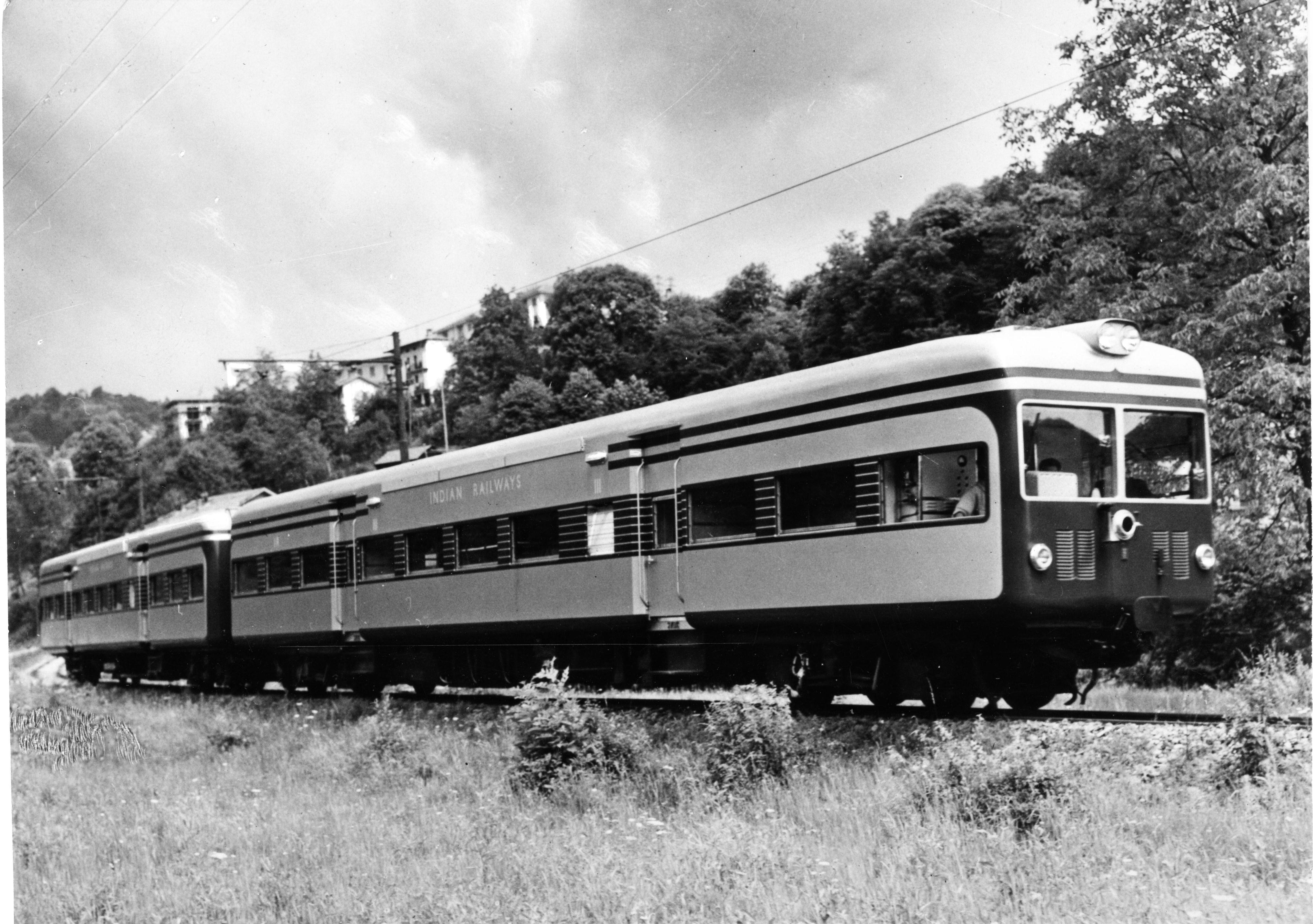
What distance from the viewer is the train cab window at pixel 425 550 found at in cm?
1955

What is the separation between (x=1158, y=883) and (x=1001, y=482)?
4610 millimetres

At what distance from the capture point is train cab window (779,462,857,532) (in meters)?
12.8

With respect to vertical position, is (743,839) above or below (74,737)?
above

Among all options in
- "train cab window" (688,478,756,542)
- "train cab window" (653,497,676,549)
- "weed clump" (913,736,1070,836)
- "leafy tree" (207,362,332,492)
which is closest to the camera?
"weed clump" (913,736,1070,836)

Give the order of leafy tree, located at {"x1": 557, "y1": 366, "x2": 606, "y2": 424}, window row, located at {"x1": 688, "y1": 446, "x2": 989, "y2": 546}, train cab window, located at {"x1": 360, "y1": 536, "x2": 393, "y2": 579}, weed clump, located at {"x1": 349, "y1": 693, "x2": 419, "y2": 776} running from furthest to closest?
leafy tree, located at {"x1": 557, "y1": 366, "x2": 606, "y2": 424}, train cab window, located at {"x1": 360, "y1": 536, "x2": 393, "y2": 579}, weed clump, located at {"x1": 349, "y1": 693, "x2": 419, "y2": 776}, window row, located at {"x1": 688, "y1": 446, "x2": 989, "y2": 546}

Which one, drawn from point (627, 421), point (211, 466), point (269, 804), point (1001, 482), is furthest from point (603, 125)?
point (211, 466)

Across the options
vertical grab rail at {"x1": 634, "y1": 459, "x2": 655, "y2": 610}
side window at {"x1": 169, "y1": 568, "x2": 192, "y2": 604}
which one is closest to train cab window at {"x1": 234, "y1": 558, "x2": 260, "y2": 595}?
side window at {"x1": 169, "y1": 568, "x2": 192, "y2": 604}

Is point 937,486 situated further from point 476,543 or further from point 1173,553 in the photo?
point 476,543

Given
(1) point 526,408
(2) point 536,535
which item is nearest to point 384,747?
(2) point 536,535

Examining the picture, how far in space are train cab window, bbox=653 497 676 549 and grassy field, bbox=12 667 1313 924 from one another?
2.05 m

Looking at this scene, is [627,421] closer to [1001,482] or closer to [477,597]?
[477,597]

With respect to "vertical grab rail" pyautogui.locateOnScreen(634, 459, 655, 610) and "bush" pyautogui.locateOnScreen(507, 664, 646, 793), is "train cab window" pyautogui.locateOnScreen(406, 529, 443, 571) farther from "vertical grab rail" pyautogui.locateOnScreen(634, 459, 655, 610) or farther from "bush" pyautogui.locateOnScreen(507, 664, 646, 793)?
"bush" pyautogui.locateOnScreen(507, 664, 646, 793)

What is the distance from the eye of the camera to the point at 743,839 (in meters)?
9.27

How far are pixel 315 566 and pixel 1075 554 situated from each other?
14.3 metres
